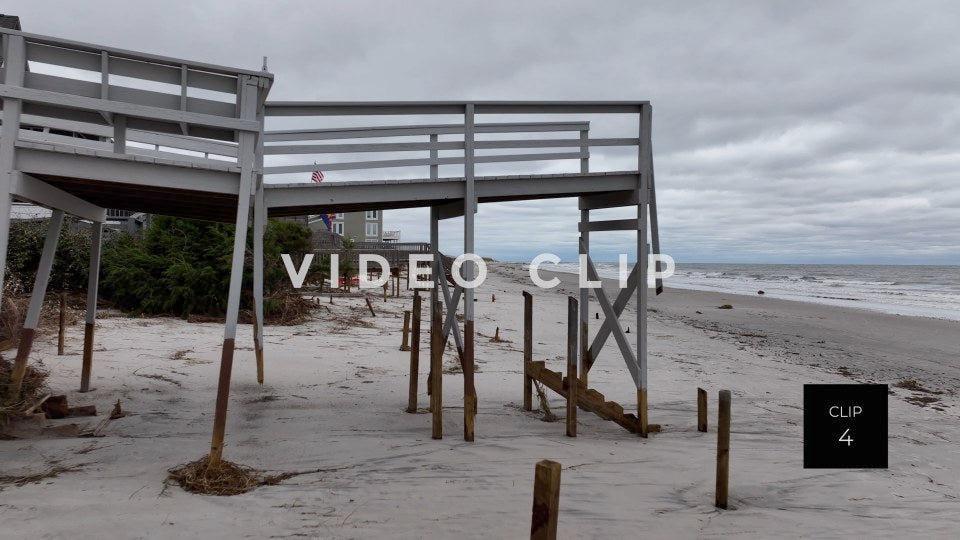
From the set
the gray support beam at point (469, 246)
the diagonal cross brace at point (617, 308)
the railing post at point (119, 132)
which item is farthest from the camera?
the diagonal cross brace at point (617, 308)

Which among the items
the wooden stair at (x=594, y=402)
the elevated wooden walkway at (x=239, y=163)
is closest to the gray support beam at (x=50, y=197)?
the elevated wooden walkway at (x=239, y=163)

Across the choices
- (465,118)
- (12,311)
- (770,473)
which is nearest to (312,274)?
(12,311)

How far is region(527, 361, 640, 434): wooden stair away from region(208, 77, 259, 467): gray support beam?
420cm

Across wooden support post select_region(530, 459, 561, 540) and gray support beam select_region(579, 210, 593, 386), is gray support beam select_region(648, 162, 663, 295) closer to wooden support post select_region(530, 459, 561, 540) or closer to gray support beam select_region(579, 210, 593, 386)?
gray support beam select_region(579, 210, 593, 386)

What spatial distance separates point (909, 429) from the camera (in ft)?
30.2

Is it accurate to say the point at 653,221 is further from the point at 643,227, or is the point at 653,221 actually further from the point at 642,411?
the point at 642,411

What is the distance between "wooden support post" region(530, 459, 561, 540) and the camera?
3375 millimetres

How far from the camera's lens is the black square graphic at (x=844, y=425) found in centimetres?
504

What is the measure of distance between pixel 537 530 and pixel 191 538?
2787 millimetres

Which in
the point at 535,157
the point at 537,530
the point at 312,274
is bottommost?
the point at 537,530

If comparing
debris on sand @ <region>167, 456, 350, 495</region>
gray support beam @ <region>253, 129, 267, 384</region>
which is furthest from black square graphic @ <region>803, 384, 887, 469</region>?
gray support beam @ <region>253, 129, 267, 384</region>

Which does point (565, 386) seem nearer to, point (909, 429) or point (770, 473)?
point (770, 473)

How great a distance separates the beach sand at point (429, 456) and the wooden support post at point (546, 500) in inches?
70.2

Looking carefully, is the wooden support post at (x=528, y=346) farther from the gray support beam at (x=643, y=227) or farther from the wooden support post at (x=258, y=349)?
the wooden support post at (x=258, y=349)
